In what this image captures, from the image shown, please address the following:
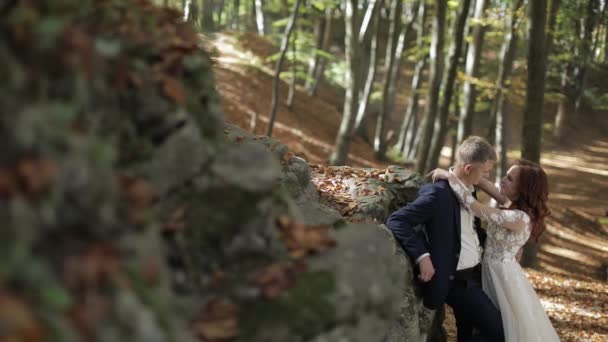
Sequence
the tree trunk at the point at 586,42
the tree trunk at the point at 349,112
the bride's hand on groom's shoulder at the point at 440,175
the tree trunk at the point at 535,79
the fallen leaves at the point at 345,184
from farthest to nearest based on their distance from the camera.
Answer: the tree trunk at the point at 586,42
the tree trunk at the point at 349,112
the tree trunk at the point at 535,79
the fallen leaves at the point at 345,184
the bride's hand on groom's shoulder at the point at 440,175

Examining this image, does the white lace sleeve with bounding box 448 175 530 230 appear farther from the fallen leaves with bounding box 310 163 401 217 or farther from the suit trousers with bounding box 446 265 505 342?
the fallen leaves with bounding box 310 163 401 217

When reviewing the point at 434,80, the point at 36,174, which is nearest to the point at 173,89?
the point at 36,174

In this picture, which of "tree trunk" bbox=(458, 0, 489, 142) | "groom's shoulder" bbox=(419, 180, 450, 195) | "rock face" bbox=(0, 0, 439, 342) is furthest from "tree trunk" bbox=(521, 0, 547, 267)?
"rock face" bbox=(0, 0, 439, 342)

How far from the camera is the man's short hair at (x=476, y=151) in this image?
13.4 feet

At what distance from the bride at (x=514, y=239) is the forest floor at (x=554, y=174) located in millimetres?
2016

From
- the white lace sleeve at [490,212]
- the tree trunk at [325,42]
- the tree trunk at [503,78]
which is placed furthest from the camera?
the tree trunk at [325,42]

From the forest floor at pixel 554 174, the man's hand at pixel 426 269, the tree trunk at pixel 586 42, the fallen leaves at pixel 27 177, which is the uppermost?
the tree trunk at pixel 586 42

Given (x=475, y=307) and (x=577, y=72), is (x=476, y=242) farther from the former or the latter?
(x=577, y=72)

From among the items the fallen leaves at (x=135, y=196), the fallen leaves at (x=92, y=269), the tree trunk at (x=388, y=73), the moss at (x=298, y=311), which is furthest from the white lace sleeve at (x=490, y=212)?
the tree trunk at (x=388, y=73)

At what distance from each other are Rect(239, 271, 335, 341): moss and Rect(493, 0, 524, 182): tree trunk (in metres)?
9.96

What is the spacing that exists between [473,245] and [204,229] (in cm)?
295

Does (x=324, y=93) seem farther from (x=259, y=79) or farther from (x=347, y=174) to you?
(x=347, y=174)

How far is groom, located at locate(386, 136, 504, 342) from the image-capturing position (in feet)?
13.3

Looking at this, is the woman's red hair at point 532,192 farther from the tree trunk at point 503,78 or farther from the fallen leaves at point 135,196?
the tree trunk at point 503,78
